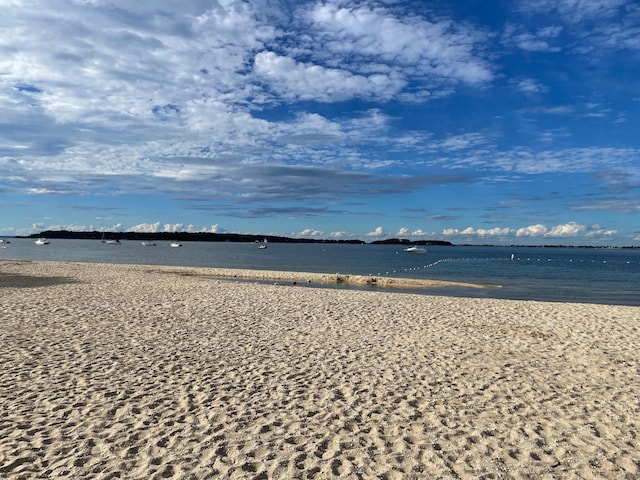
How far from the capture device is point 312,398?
26.1ft

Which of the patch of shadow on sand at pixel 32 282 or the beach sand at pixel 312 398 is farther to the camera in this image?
the patch of shadow on sand at pixel 32 282

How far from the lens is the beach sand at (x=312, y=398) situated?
5.73 m

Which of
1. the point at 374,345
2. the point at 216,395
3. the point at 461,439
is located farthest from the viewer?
the point at 374,345

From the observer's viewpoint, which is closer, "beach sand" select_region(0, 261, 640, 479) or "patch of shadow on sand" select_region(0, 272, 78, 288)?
"beach sand" select_region(0, 261, 640, 479)

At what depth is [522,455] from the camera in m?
6.11

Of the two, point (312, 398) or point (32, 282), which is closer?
point (312, 398)

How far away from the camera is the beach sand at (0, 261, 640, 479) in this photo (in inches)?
226

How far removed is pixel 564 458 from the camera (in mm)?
6090

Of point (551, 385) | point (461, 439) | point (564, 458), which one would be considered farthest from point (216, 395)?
point (551, 385)

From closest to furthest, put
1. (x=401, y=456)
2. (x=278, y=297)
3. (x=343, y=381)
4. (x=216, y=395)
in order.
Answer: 1. (x=401, y=456)
2. (x=216, y=395)
3. (x=343, y=381)
4. (x=278, y=297)

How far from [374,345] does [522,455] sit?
6.24m

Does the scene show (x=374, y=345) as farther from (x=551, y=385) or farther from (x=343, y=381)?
(x=551, y=385)

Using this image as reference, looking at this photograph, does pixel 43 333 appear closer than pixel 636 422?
No

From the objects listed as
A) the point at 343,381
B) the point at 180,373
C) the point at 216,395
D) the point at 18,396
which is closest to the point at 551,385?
the point at 343,381
